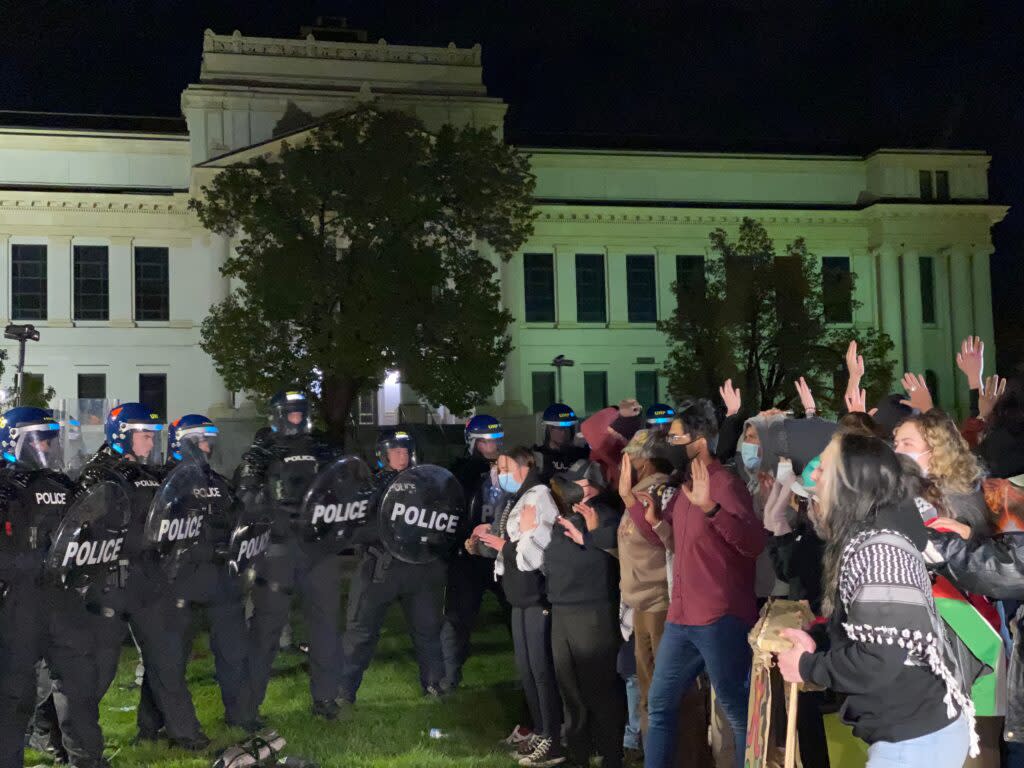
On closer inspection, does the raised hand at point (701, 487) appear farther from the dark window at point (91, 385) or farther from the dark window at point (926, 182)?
the dark window at point (926, 182)

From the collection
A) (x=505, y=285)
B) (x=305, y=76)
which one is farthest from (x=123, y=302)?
(x=505, y=285)

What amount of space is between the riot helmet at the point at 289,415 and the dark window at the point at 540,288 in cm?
4502

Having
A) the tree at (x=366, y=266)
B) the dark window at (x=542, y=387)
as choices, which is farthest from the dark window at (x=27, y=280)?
the dark window at (x=542, y=387)

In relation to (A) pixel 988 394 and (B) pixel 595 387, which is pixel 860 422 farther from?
(B) pixel 595 387

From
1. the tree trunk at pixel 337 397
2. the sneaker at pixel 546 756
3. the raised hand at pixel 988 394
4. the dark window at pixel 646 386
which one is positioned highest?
the dark window at pixel 646 386

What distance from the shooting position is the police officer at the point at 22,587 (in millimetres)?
6852

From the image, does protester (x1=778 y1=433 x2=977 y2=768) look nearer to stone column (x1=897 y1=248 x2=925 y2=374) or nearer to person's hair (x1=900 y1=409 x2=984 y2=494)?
person's hair (x1=900 y1=409 x2=984 y2=494)

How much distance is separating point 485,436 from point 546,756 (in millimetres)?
3290

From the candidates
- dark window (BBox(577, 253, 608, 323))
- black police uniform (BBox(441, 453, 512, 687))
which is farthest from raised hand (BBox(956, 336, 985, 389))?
dark window (BBox(577, 253, 608, 323))

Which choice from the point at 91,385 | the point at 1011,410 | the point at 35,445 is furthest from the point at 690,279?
the point at 1011,410

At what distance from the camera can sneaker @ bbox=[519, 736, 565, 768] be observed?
25.2ft

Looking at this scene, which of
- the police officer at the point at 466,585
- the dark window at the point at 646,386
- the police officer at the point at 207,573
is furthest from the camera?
the dark window at the point at 646,386

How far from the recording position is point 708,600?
583 centimetres

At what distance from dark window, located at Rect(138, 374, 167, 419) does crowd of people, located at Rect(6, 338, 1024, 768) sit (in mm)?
43134
